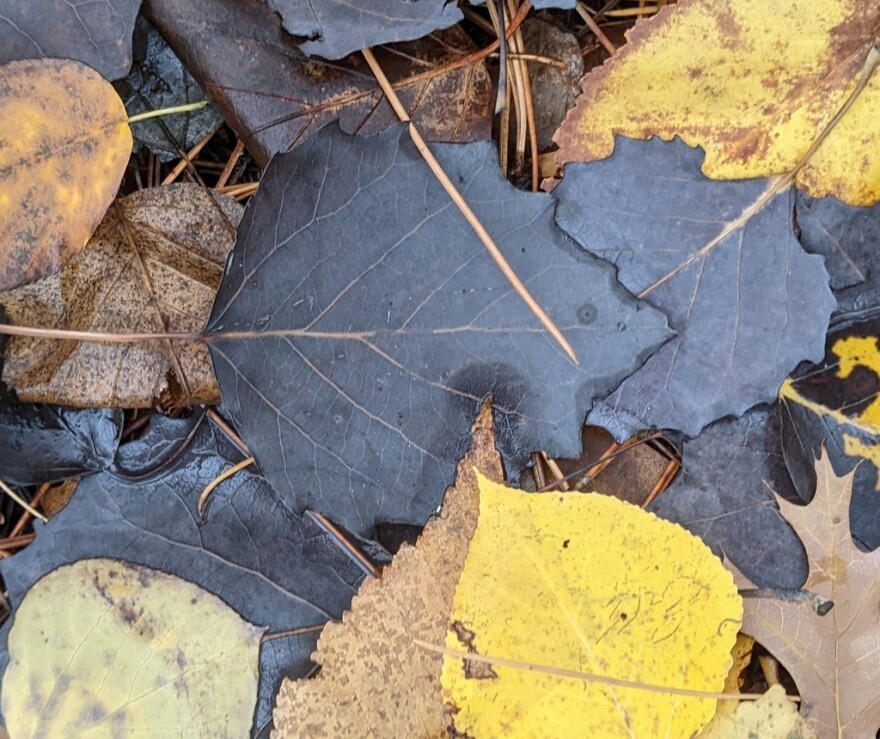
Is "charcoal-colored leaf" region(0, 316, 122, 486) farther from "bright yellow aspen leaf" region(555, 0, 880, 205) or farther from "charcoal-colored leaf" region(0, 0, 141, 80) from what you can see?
"bright yellow aspen leaf" region(555, 0, 880, 205)

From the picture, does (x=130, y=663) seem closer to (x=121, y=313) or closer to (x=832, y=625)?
(x=121, y=313)

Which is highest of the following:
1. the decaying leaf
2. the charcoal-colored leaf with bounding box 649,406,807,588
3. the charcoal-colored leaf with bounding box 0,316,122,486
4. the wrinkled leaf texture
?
the wrinkled leaf texture

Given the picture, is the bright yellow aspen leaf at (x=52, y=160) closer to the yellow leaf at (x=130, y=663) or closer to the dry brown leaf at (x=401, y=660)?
the yellow leaf at (x=130, y=663)

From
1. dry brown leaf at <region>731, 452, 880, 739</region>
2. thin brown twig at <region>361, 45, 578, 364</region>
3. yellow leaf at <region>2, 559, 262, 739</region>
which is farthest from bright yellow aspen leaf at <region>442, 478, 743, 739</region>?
yellow leaf at <region>2, 559, 262, 739</region>

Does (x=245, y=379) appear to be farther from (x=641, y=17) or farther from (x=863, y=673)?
(x=863, y=673)

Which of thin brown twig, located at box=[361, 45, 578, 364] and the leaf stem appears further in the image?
the leaf stem

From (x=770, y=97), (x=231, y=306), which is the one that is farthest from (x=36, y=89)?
(x=770, y=97)

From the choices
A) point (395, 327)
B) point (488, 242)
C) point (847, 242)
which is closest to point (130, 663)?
point (395, 327)
